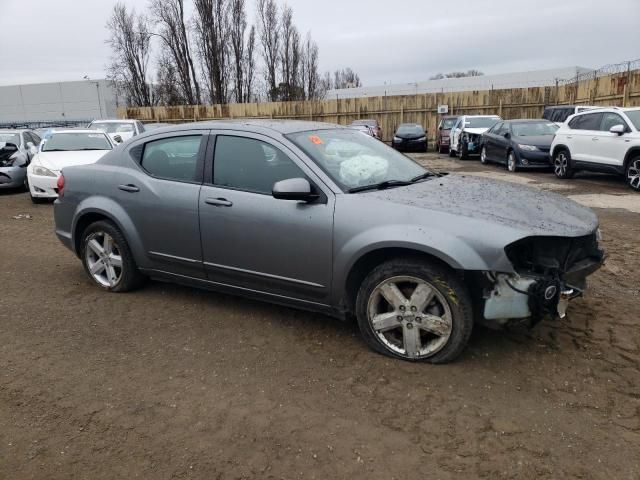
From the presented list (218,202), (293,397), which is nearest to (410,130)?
(218,202)

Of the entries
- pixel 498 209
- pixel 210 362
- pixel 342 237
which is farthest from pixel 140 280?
pixel 498 209

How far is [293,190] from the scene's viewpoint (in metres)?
3.60

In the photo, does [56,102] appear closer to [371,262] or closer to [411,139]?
[411,139]

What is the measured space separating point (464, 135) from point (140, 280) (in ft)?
51.6

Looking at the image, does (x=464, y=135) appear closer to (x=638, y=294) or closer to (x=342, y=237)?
(x=638, y=294)

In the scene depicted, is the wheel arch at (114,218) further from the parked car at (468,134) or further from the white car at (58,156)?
the parked car at (468,134)

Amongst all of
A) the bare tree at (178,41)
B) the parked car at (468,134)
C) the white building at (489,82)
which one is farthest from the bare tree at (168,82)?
the parked car at (468,134)

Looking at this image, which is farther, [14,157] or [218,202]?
[14,157]

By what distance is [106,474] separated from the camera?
2.53m

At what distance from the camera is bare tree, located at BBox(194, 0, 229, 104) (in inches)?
1416

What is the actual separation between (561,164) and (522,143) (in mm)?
1760

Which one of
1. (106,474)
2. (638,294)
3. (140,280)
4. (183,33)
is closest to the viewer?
(106,474)

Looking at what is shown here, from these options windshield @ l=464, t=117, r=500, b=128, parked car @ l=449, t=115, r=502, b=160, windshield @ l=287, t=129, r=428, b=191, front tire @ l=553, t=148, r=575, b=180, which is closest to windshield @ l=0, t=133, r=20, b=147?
windshield @ l=287, t=129, r=428, b=191

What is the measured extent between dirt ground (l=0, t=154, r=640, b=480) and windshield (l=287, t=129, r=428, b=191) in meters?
1.20
